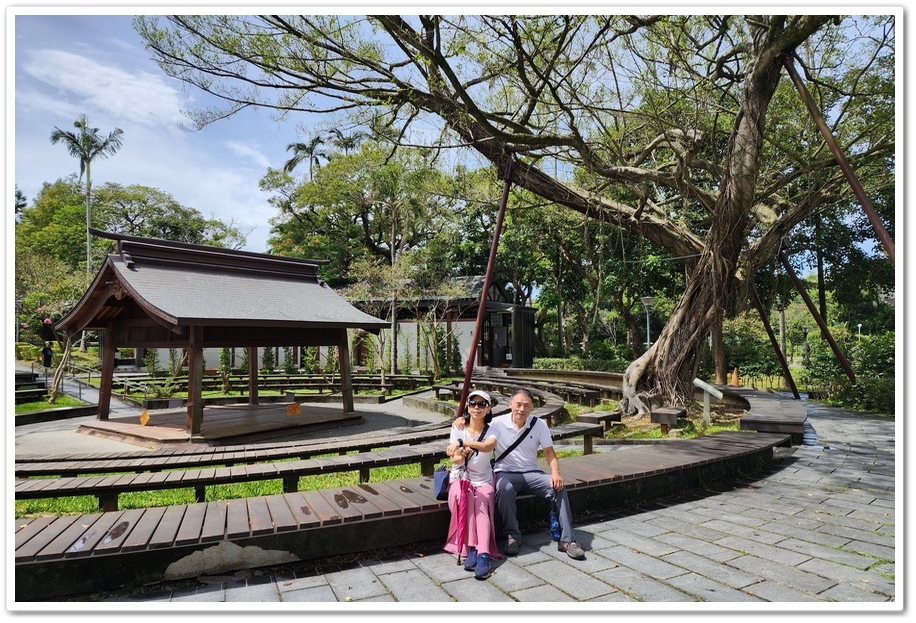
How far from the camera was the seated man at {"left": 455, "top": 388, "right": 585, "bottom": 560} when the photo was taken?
4051mm

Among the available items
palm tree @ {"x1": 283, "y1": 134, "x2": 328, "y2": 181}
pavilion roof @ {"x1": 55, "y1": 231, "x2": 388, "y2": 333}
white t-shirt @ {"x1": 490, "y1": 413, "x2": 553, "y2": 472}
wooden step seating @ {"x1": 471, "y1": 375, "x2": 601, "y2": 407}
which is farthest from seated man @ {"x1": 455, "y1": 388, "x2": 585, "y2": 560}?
palm tree @ {"x1": 283, "y1": 134, "x2": 328, "y2": 181}

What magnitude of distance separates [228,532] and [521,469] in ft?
6.99

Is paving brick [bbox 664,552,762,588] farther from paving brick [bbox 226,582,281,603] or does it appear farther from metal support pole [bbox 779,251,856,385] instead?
metal support pole [bbox 779,251,856,385]

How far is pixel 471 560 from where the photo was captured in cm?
365

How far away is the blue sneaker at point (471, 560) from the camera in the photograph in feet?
11.9

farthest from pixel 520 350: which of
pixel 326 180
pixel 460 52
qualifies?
pixel 460 52

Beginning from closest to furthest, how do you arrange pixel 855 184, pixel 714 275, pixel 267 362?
pixel 855 184 < pixel 714 275 < pixel 267 362

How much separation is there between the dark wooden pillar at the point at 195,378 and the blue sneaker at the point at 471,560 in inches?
324

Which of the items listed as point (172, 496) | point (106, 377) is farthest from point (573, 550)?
point (106, 377)

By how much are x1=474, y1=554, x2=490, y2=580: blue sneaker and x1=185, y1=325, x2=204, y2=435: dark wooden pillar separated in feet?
27.4

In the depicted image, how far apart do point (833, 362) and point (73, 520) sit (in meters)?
16.7

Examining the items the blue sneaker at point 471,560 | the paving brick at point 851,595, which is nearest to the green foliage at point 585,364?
the paving brick at point 851,595

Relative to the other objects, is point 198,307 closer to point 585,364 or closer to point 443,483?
point 443,483

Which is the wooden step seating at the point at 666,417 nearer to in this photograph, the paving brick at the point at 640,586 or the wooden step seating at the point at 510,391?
the wooden step seating at the point at 510,391
